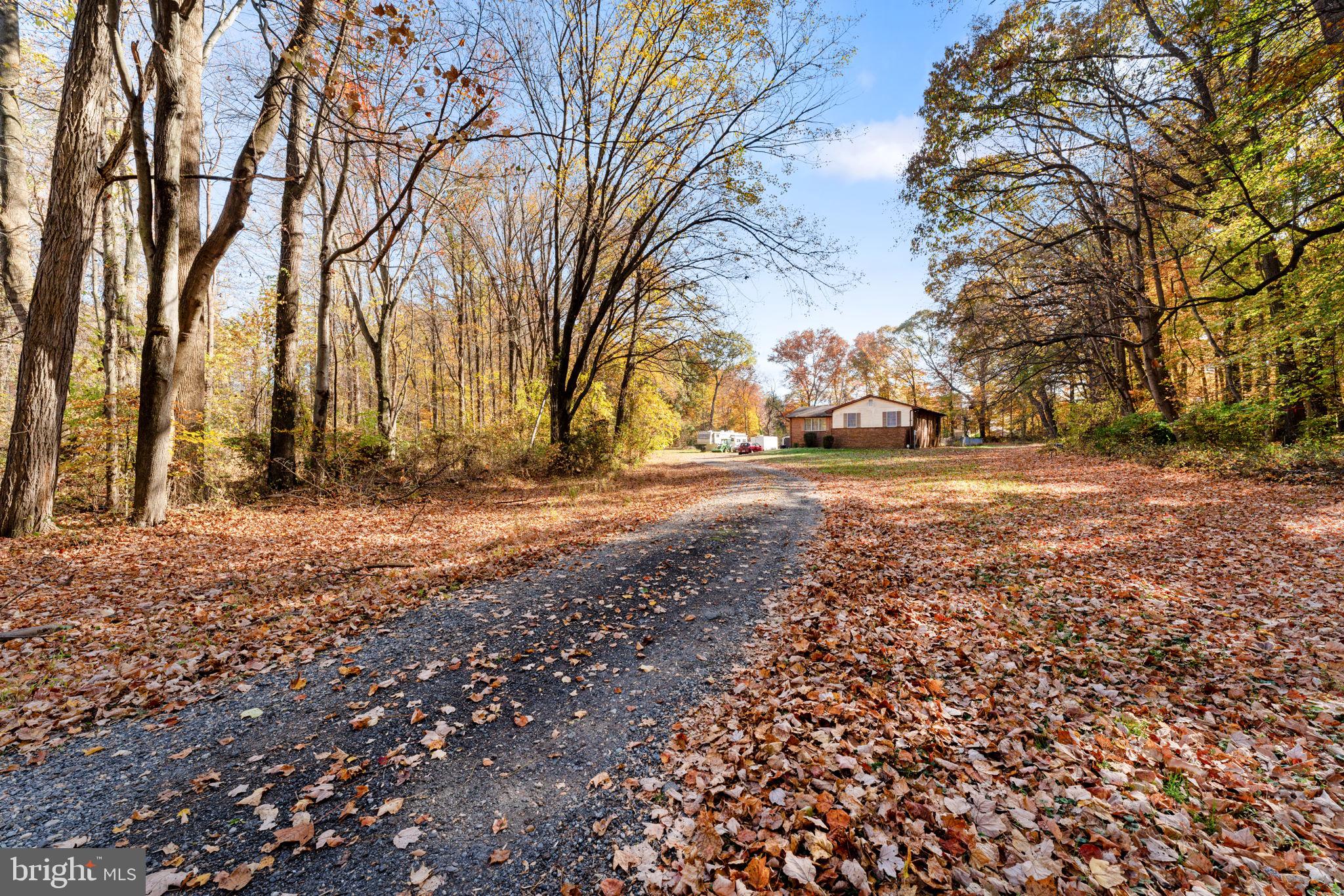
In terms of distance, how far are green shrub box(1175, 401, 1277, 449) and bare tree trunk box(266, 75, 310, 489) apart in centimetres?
2463

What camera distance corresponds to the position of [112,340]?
8977 millimetres

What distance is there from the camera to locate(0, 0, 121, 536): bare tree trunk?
673cm

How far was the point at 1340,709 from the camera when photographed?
3404mm

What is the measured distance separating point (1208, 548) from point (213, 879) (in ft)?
35.3

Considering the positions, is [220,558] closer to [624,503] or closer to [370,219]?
[624,503]

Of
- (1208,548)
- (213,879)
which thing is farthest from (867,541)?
(213,879)

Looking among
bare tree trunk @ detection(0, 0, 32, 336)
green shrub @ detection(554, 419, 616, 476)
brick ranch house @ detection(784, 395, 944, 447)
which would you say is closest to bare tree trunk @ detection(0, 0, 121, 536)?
bare tree trunk @ detection(0, 0, 32, 336)

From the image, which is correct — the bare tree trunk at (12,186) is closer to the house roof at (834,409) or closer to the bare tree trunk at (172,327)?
the bare tree trunk at (172,327)

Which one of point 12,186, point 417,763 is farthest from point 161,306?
point 417,763

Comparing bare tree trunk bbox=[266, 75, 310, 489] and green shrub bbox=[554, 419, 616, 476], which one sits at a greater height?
bare tree trunk bbox=[266, 75, 310, 489]

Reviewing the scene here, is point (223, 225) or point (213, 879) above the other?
point (223, 225)

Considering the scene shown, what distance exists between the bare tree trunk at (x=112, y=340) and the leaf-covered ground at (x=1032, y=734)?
11.0 m

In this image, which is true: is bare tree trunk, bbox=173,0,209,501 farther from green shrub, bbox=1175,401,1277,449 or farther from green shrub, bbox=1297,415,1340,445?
green shrub, bbox=1175,401,1277,449

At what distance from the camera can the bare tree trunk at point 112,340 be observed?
829cm
